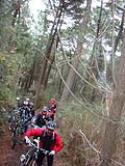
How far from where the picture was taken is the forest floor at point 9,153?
48.6 ft

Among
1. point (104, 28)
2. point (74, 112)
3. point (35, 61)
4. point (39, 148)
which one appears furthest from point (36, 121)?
point (35, 61)

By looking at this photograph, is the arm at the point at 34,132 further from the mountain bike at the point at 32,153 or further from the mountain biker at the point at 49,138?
the mountain bike at the point at 32,153

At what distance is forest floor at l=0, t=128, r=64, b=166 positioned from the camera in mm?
14803

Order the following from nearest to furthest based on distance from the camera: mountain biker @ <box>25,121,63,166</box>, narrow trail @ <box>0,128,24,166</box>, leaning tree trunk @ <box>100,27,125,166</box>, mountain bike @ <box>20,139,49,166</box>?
leaning tree trunk @ <box>100,27,125,166</box>, mountain biker @ <box>25,121,63,166</box>, mountain bike @ <box>20,139,49,166</box>, narrow trail @ <box>0,128,24,166</box>

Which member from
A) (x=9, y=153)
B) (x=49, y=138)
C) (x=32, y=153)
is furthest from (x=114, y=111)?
(x=9, y=153)

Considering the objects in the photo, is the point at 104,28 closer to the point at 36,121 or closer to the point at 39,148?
the point at 39,148

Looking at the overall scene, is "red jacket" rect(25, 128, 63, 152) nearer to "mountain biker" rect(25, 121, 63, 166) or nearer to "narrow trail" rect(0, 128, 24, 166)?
"mountain biker" rect(25, 121, 63, 166)

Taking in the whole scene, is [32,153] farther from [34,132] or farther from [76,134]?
[76,134]

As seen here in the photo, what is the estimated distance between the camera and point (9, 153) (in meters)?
15.9

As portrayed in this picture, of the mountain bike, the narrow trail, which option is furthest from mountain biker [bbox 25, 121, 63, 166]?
the narrow trail

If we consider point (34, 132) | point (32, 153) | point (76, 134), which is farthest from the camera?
point (76, 134)

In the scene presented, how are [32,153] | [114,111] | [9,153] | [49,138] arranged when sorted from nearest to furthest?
1. [114,111]
2. [49,138]
3. [32,153]
4. [9,153]

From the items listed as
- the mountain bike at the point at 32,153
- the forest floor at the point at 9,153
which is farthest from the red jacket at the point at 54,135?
the forest floor at the point at 9,153

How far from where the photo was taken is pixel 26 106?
18172mm
